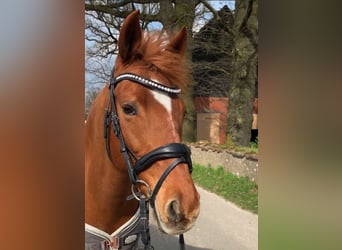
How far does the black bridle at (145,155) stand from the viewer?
761 mm

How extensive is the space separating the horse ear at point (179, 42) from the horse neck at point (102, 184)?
0.20m

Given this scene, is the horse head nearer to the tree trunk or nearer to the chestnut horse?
the chestnut horse

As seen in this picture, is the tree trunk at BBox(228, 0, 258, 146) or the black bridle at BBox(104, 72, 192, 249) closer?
the black bridle at BBox(104, 72, 192, 249)

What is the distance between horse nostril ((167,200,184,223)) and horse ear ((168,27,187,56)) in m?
0.35

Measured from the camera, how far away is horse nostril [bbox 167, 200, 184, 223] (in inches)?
29.4

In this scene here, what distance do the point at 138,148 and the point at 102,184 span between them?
159 millimetres

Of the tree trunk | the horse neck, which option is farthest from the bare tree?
the horse neck

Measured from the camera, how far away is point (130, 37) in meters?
0.82

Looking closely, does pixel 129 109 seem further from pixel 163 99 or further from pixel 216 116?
pixel 216 116

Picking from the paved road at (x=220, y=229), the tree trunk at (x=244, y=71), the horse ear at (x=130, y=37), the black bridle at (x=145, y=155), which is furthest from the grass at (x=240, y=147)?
the horse ear at (x=130, y=37)
